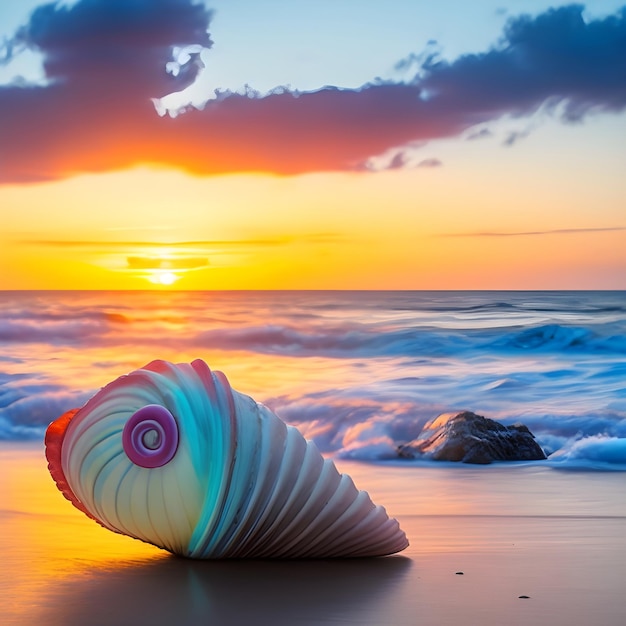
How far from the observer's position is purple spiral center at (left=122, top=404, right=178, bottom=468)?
14.6 ft

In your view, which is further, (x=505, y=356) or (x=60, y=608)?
(x=505, y=356)

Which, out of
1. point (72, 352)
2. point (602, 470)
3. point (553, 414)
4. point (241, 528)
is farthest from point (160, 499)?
point (72, 352)

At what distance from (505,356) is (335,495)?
15201mm

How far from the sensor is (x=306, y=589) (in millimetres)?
4262

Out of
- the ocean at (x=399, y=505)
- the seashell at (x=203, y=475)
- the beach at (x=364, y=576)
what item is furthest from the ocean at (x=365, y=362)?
the seashell at (x=203, y=475)

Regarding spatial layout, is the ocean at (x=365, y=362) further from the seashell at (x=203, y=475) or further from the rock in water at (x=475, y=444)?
the seashell at (x=203, y=475)

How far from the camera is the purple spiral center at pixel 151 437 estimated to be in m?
4.46

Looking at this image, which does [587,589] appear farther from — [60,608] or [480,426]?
[480,426]

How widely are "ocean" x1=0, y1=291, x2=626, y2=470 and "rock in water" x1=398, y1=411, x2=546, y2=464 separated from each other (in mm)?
244

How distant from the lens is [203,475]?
177 inches

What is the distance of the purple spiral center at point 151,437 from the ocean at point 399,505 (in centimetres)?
49

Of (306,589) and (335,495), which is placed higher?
(335,495)

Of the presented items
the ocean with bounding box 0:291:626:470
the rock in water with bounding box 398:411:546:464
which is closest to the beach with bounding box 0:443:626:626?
the rock in water with bounding box 398:411:546:464

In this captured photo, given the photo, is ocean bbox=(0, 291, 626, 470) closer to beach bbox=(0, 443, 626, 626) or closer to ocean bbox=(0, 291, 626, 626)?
ocean bbox=(0, 291, 626, 626)
